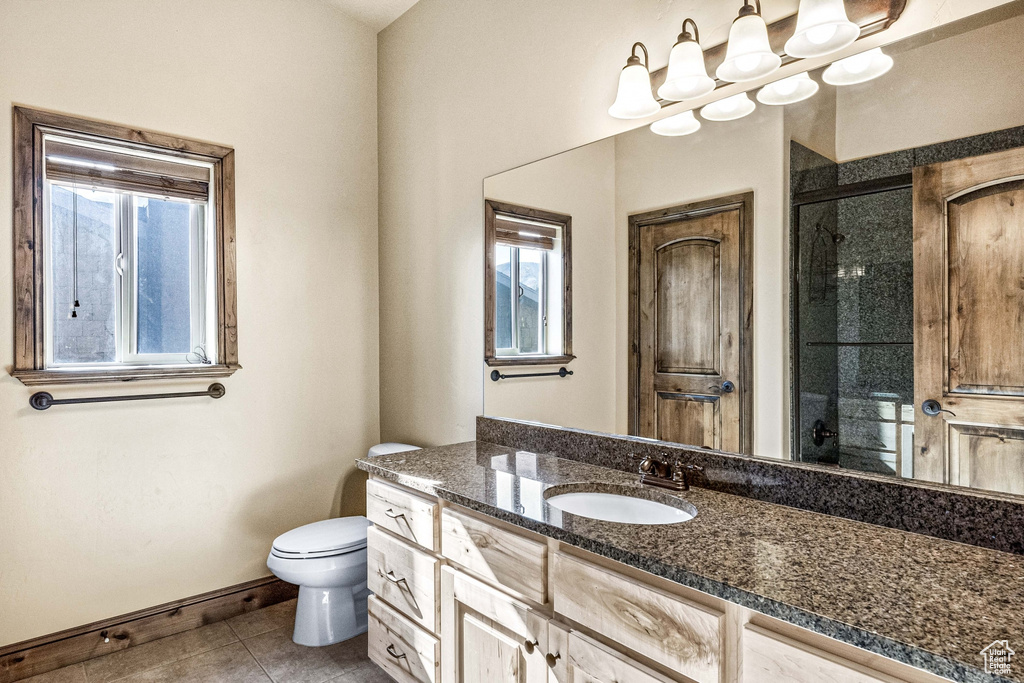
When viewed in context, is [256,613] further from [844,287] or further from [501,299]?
[844,287]

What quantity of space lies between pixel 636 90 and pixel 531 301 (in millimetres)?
797

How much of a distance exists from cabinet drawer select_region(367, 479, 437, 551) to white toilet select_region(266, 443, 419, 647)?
0.40 meters

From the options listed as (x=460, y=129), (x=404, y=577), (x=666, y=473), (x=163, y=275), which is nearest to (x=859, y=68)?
(x=666, y=473)

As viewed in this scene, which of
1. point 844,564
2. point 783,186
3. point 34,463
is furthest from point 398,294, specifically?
point 844,564

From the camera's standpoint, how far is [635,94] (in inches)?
67.4

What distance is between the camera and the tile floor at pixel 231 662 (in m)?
2.11

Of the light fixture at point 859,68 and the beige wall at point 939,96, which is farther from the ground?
the light fixture at point 859,68

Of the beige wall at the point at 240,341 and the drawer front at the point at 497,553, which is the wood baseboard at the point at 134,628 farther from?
the drawer front at the point at 497,553

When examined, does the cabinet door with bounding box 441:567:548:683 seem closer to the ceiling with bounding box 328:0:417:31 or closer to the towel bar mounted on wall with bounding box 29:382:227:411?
the towel bar mounted on wall with bounding box 29:382:227:411

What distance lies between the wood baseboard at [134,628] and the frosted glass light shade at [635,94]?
8.32 feet

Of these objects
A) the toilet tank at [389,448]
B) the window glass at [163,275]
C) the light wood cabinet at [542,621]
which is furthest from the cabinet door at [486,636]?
the window glass at [163,275]

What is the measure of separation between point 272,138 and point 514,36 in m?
1.25

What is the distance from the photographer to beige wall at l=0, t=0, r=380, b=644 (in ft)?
6.97

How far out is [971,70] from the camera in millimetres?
1152
